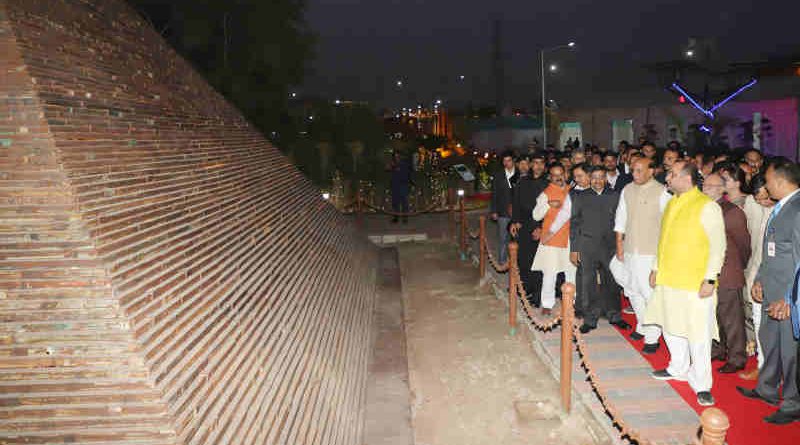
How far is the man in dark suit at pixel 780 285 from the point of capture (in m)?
3.87

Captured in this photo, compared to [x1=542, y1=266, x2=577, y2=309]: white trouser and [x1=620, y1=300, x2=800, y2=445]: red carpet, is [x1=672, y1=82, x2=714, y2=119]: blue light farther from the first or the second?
[x1=620, y1=300, x2=800, y2=445]: red carpet

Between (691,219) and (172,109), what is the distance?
15.5ft

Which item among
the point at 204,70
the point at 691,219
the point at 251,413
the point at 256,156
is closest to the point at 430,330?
the point at 256,156

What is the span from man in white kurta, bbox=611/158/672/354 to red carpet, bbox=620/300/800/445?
62cm

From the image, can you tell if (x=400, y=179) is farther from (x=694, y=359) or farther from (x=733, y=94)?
(x=733, y=94)

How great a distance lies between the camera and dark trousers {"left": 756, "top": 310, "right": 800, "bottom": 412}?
3.96 metres

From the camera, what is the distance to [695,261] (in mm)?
4191

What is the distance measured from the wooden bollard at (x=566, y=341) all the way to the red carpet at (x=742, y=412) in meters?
0.89

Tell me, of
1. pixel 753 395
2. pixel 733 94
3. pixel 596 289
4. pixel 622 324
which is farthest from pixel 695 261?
pixel 733 94

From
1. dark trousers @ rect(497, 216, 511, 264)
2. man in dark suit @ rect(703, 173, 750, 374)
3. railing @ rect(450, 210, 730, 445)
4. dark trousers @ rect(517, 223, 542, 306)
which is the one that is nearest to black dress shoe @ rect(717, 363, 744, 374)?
man in dark suit @ rect(703, 173, 750, 374)

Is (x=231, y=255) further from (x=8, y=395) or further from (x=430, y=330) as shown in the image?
(x=430, y=330)

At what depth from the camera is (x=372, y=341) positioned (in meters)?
6.58

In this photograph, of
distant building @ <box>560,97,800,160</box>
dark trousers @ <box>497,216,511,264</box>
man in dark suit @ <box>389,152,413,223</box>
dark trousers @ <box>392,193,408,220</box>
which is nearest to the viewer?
dark trousers @ <box>497,216,511,264</box>

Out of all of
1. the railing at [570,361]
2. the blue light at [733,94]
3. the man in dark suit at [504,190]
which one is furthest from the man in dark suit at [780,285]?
the blue light at [733,94]
